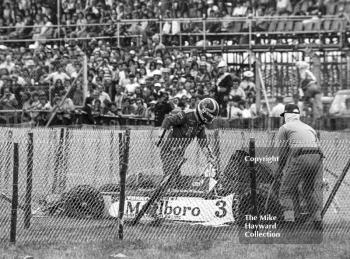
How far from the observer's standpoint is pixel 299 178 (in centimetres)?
1379

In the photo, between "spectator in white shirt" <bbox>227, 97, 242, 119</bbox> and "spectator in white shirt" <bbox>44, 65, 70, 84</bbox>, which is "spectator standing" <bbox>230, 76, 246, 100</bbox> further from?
"spectator in white shirt" <bbox>44, 65, 70, 84</bbox>

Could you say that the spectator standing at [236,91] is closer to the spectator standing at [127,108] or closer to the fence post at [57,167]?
the spectator standing at [127,108]

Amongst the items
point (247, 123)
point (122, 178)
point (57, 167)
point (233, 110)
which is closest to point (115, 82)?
point (233, 110)

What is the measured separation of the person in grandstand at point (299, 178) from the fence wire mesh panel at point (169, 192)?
0.06 ft

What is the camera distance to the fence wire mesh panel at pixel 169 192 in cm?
1365

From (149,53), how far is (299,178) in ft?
55.3

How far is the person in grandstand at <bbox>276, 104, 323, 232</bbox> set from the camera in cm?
1366

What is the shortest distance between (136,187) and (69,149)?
113 cm

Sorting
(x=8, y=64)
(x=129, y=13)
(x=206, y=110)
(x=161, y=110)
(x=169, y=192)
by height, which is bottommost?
(x=169, y=192)

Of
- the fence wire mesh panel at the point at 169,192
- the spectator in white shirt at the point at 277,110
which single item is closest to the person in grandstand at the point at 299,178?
the fence wire mesh panel at the point at 169,192

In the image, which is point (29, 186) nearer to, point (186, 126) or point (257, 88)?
point (186, 126)

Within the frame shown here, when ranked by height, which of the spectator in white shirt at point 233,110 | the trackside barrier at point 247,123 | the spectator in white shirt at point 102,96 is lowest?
the trackside barrier at point 247,123

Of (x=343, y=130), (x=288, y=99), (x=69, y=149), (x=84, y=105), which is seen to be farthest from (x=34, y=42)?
(x=69, y=149)

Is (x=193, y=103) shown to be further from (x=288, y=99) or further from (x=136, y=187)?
(x=136, y=187)
